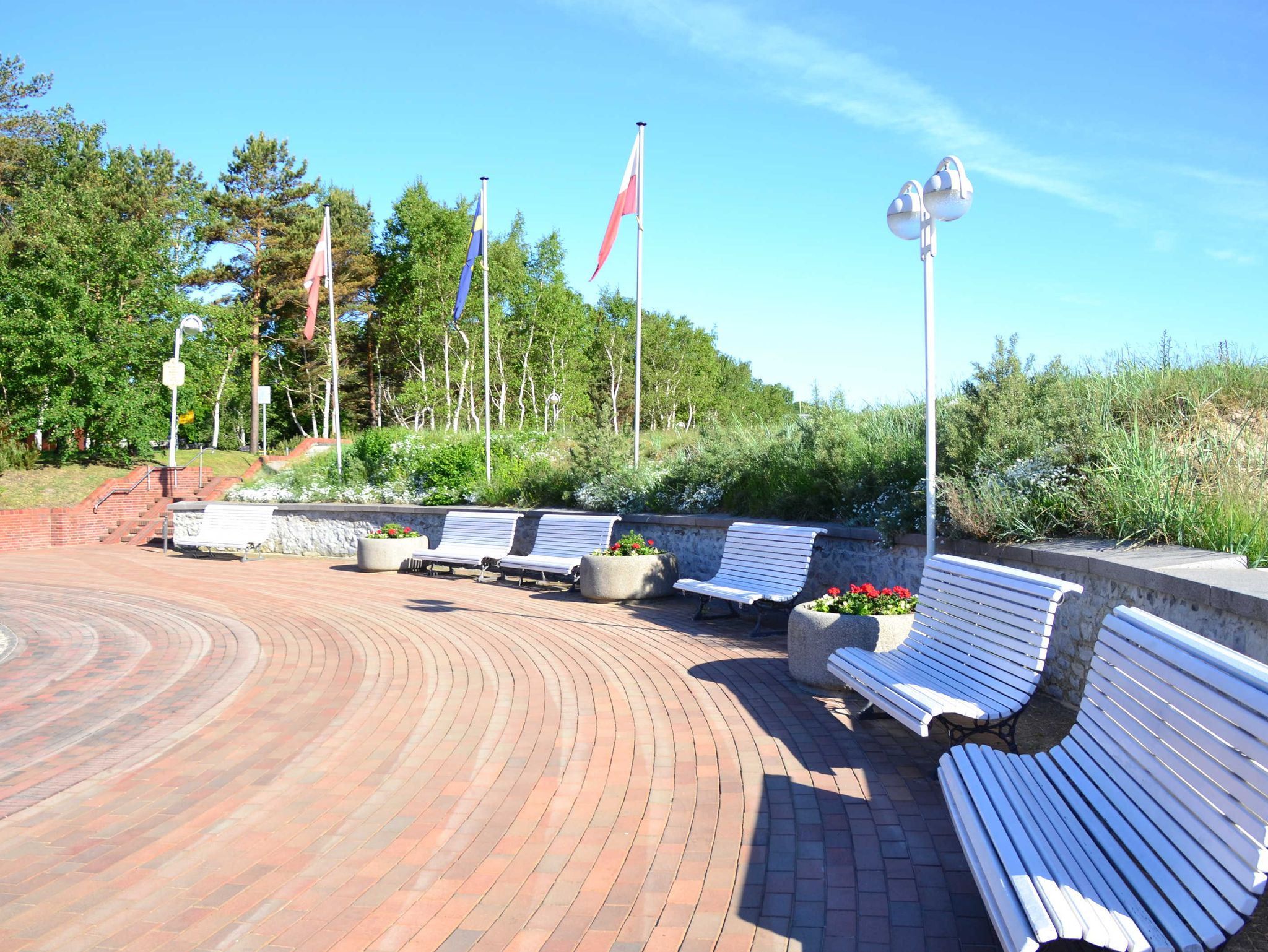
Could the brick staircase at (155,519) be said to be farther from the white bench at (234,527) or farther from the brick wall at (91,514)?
the white bench at (234,527)

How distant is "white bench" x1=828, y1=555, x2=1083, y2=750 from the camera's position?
13.6 feet

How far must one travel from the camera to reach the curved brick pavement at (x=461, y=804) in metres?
3.19

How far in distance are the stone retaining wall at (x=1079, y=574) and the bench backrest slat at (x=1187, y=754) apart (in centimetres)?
129

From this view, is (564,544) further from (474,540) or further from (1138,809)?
(1138,809)

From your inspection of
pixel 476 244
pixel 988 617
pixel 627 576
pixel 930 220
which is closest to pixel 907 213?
pixel 930 220

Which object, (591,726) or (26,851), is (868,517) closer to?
(591,726)

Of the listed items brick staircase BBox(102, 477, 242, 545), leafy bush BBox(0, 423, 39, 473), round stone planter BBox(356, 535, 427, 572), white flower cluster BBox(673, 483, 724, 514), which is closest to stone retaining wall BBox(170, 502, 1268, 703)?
white flower cluster BBox(673, 483, 724, 514)

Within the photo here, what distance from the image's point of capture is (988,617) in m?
4.64

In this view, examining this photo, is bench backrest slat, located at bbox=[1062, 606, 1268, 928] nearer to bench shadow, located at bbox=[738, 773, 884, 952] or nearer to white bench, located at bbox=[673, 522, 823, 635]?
bench shadow, located at bbox=[738, 773, 884, 952]

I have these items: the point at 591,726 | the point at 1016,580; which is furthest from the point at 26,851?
the point at 1016,580

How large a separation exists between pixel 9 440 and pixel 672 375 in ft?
126

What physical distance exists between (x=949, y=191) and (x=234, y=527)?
14093mm

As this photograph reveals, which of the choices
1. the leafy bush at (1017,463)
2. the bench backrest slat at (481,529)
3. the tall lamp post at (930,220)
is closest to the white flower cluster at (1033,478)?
the leafy bush at (1017,463)

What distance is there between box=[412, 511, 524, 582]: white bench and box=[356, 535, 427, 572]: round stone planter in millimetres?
242
